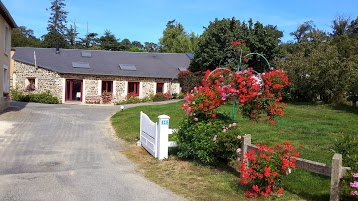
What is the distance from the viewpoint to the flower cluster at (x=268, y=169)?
5.77 metres

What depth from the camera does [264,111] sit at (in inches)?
305

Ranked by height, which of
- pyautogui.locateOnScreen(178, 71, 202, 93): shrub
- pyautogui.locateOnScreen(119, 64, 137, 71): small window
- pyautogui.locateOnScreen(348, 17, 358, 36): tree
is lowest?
pyautogui.locateOnScreen(178, 71, 202, 93): shrub

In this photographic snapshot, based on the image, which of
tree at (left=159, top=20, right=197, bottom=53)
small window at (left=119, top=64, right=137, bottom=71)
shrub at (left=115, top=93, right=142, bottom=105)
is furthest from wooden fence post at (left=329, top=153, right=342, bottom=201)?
tree at (left=159, top=20, right=197, bottom=53)

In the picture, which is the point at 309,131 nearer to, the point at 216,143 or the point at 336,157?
the point at 216,143

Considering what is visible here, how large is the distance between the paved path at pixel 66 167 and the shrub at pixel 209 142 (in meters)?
1.35

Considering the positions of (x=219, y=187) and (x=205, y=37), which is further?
(x=205, y=37)

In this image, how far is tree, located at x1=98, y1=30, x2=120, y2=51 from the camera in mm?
67375

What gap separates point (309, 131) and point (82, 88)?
2411cm

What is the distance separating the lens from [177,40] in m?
58.2

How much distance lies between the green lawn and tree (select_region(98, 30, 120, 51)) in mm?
51052

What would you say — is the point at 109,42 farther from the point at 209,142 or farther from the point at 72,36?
the point at 209,142

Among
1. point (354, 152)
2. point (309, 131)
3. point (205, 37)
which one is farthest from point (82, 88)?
point (354, 152)

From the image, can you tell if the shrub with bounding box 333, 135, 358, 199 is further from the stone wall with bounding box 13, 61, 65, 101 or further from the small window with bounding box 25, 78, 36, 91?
the small window with bounding box 25, 78, 36, 91

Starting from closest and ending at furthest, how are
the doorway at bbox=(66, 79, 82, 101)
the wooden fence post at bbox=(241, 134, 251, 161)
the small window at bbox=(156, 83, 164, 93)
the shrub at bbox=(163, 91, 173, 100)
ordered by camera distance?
the wooden fence post at bbox=(241, 134, 251, 161)
the doorway at bbox=(66, 79, 82, 101)
the shrub at bbox=(163, 91, 173, 100)
the small window at bbox=(156, 83, 164, 93)
